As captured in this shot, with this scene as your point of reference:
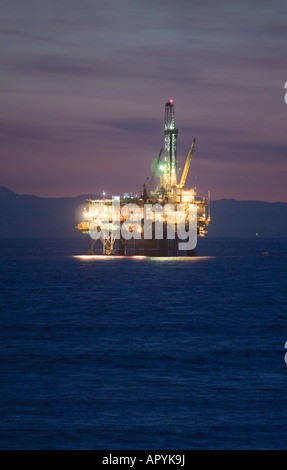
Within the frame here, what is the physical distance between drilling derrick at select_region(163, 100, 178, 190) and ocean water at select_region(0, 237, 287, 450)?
278 feet

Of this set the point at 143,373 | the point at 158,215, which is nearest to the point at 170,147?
the point at 158,215

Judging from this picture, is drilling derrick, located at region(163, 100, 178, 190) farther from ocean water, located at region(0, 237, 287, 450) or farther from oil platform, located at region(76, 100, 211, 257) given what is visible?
ocean water, located at region(0, 237, 287, 450)

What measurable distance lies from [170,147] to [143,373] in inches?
5119

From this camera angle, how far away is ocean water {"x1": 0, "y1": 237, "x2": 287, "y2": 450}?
29.5m

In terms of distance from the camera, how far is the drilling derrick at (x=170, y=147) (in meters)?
166

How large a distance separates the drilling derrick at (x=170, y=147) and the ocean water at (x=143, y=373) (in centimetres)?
8471

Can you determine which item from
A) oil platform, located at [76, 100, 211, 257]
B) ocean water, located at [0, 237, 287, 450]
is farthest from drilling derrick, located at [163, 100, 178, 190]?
ocean water, located at [0, 237, 287, 450]

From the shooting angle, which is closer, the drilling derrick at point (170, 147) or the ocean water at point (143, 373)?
the ocean water at point (143, 373)

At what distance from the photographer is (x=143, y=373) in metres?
39.8

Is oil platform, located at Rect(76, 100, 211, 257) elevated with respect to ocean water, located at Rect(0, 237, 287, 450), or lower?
elevated

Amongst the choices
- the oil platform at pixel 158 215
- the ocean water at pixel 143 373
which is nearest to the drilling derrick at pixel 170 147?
the oil platform at pixel 158 215

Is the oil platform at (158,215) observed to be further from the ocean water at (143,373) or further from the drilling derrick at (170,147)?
the ocean water at (143,373)

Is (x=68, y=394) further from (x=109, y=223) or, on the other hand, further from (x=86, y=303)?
(x=109, y=223)

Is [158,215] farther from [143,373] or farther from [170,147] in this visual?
[143,373]
